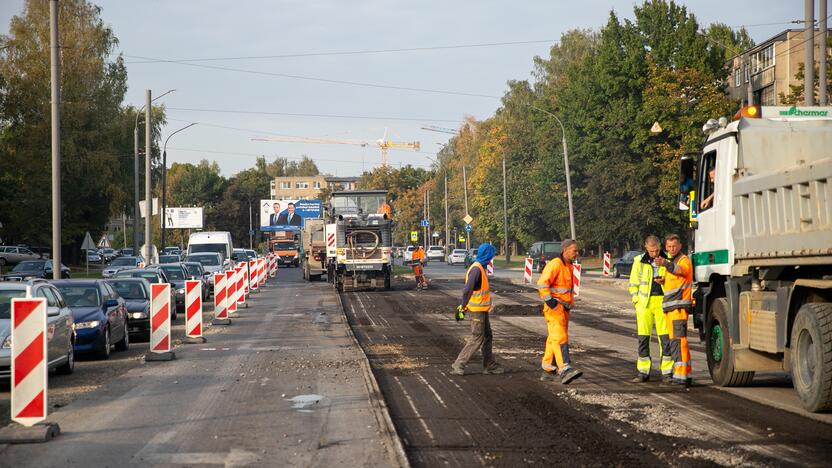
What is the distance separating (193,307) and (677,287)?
10189 mm

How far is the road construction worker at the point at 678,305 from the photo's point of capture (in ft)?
40.1

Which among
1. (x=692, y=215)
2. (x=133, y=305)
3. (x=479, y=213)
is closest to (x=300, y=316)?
(x=133, y=305)

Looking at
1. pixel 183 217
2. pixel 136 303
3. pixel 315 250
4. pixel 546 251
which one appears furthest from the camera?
pixel 183 217

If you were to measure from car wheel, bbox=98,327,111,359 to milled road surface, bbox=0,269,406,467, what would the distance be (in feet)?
3.82

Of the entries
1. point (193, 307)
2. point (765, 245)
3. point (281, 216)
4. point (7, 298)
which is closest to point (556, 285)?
point (765, 245)

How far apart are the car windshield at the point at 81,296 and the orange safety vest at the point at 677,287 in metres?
9.97

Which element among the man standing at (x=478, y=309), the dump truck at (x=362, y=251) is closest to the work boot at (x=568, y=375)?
the man standing at (x=478, y=309)

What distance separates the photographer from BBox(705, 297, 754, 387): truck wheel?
1217 centimetres

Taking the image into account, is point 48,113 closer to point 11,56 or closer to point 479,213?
point 11,56

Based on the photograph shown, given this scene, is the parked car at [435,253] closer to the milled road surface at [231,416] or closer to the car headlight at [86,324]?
the milled road surface at [231,416]

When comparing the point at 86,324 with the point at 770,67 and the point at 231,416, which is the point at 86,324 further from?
the point at 770,67

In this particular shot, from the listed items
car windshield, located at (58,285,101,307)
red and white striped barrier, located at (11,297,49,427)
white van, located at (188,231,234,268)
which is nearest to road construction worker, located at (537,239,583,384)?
red and white striped barrier, located at (11,297,49,427)

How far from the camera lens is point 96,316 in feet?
56.1

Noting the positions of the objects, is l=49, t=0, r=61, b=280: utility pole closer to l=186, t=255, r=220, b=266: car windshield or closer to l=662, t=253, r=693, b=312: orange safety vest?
l=662, t=253, r=693, b=312: orange safety vest
